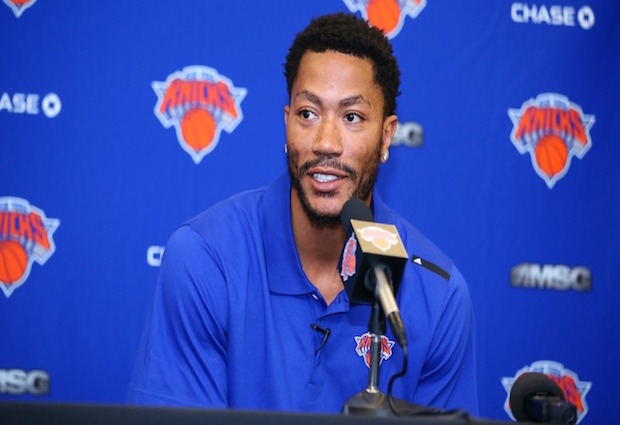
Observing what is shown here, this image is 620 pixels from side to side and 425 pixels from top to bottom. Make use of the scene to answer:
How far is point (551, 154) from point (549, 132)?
8 cm

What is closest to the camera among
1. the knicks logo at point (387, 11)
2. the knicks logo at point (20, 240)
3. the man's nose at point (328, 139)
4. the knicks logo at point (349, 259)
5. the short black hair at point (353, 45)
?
the knicks logo at point (349, 259)

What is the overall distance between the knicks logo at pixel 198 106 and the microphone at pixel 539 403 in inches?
77.0

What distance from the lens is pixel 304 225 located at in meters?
2.12

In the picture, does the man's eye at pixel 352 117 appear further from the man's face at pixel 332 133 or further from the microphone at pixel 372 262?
the microphone at pixel 372 262

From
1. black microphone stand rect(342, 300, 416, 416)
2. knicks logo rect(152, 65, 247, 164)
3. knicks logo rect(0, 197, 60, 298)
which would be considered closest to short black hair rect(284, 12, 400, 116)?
knicks logo rect(152, 65, 247, 164)

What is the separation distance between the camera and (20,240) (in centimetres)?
296

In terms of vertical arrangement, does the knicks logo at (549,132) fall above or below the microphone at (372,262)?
above

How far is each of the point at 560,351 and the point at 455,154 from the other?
804 mm

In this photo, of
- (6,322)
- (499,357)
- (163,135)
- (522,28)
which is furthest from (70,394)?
(522,28)

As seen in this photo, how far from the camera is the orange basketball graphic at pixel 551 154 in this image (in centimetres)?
317

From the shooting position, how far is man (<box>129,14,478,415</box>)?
1.91m

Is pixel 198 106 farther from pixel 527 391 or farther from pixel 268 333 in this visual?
pixel 527 391

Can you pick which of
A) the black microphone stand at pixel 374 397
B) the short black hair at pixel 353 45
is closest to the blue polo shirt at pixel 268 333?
the short black hair at pixel 353 45

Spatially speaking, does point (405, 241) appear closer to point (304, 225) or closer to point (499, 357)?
point (304, 225)
